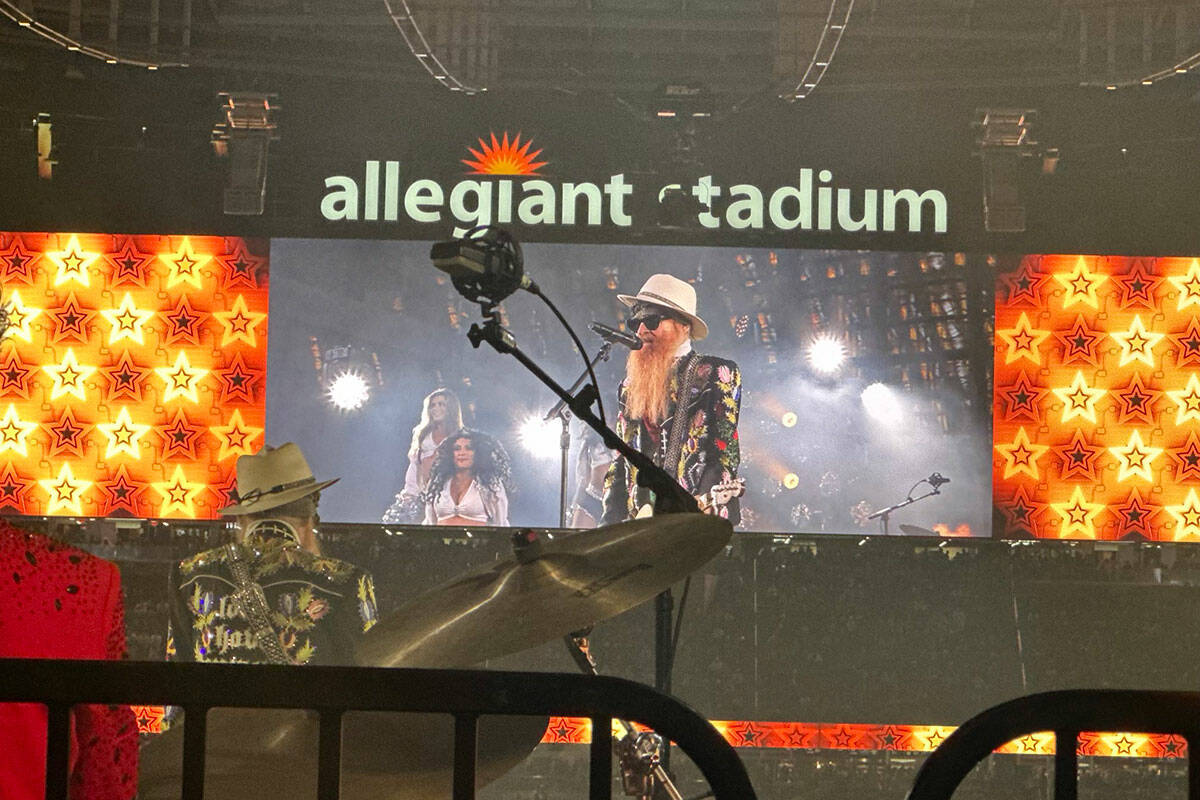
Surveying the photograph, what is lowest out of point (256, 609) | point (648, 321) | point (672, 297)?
point (256, 609)

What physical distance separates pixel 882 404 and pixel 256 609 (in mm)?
3647

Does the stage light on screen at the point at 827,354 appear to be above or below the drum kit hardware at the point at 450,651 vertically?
above

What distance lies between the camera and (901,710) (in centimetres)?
555

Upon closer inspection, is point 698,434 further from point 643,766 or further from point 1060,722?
point 1060,722

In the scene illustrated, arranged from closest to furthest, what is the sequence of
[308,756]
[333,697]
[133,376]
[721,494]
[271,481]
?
[333,697], [308,756], [271,481], [721,494], [133,376]

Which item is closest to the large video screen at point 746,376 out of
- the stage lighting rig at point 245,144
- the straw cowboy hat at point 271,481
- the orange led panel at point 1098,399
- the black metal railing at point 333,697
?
the orange led panel at point 1098,399

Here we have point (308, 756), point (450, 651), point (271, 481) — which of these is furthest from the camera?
point (271, 481)

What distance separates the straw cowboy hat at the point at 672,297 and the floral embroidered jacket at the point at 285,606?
125 inches

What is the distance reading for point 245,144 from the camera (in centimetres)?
598

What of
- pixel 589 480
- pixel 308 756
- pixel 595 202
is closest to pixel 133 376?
pixel 589 480

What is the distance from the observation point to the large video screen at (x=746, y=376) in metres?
5.81

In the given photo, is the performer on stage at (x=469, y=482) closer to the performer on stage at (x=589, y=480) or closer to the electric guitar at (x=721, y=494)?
the performer on stage at (x=589, y=480)

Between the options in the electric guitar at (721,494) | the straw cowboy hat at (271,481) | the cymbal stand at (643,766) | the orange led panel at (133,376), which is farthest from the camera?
the orange led panel at (133,376)

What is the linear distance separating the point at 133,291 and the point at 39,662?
5313 mm
